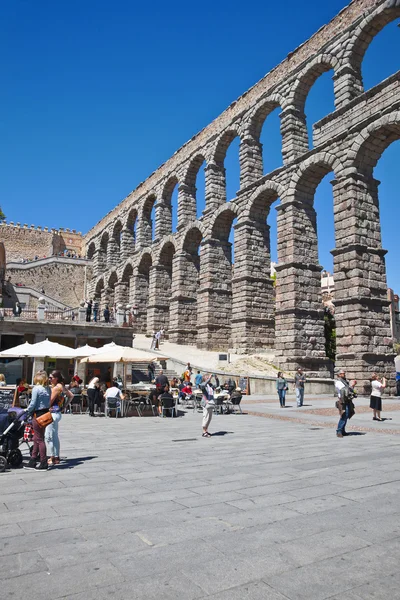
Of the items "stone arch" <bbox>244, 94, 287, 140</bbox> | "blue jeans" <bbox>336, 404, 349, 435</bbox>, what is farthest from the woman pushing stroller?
"stone arch" <bbox>244, 94, 287, 140</bbox>

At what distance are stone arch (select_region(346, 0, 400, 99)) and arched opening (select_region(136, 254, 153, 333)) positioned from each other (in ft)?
80.0

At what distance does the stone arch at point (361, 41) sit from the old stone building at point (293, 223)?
2.3 inches

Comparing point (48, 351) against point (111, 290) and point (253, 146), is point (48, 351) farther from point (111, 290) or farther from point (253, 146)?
point (111, 290)

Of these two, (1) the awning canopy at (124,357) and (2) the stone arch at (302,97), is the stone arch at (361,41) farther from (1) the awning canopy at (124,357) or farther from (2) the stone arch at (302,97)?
(1) the awning canopy at (124,357)

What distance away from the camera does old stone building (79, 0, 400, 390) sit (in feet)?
67.0

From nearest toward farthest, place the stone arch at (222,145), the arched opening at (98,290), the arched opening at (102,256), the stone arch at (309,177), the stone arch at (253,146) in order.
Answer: the stone arch at (309,177) → the stone arch at (253,146) → the stone arch at (222,145) → the arched opening at (98,290) → the arched opening at (102,256)

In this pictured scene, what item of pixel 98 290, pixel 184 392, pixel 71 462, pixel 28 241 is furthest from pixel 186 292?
pixel 28 241

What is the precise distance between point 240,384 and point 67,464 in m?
14.2

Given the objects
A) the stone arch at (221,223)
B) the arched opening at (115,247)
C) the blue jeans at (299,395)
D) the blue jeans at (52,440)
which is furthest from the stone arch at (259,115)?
the blue jeans at (52,440)

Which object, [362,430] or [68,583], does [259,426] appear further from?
[68,583]

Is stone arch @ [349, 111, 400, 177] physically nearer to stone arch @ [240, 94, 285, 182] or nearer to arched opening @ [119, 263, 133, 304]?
stone arch @ [240, 94, 285, 182]

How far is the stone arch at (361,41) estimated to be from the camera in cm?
2172

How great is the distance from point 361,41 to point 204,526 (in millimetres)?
25191

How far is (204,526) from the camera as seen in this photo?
14.2 feet
